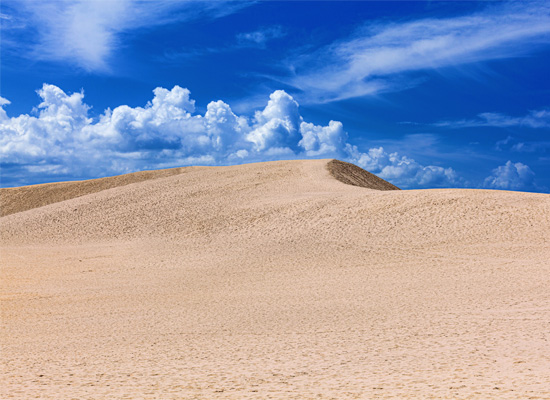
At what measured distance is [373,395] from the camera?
5812mm

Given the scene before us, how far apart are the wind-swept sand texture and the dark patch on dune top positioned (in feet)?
28.7

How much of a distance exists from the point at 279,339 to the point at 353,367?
6.79 ft

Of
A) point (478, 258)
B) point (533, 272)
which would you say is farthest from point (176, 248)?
point (533, 272)

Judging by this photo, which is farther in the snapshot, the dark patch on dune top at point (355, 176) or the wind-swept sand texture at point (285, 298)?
the dark patch on dune top at point (355, 176)

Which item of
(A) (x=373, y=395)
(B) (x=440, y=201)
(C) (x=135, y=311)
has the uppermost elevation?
(B) (x=440, y=201)

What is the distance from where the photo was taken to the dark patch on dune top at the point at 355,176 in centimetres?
3912

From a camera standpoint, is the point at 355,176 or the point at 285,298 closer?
the point at 285,298

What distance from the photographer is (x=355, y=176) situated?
41375 millimetres

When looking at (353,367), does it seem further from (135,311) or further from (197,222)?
(197,222)

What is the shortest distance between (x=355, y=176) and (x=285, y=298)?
29693mm

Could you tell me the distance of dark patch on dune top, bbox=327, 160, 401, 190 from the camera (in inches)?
1540

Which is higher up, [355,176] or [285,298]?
[355,176]

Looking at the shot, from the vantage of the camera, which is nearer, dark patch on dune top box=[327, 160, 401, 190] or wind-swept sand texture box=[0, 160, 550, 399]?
wind-swept sand texture box=[0, 160, 550, 399]

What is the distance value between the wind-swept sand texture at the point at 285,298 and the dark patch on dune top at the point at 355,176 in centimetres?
874
